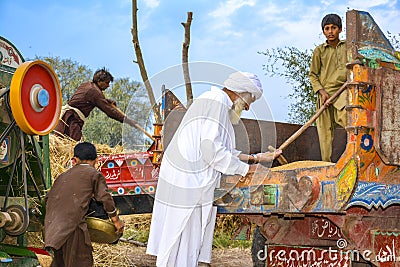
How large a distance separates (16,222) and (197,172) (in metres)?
1.18

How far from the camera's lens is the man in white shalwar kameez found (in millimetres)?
3969

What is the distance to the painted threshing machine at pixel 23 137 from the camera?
3855mm

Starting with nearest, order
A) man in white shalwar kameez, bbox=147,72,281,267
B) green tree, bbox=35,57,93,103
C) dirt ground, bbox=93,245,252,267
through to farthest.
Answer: man in white shalwar kameez, bbox=147,72,281,267, dirt ground, bbox=93,245,252,267, green tree, bbox=35,57,93,103

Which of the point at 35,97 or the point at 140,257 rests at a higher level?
the point at 35,97

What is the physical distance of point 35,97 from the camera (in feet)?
12.9

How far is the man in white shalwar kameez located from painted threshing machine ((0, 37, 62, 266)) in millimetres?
826

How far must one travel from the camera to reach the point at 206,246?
4.11 m

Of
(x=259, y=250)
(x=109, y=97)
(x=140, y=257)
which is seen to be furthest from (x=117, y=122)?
(x=259, y=250)

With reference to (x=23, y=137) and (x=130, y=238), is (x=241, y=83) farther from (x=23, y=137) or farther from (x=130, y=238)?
(x=130, y=238)

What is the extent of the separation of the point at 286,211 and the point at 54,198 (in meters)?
1.53

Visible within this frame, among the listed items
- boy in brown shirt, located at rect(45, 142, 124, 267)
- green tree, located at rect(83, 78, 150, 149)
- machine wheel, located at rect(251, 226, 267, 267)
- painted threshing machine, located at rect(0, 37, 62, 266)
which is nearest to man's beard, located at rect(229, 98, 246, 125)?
green tree, located at rect(83, 78, 150, 149)

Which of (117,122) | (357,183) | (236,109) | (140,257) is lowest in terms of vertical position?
(140,257)

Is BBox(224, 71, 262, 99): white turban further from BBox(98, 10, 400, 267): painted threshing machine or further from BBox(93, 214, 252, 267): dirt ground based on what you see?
BBox(93, 214, 252, 267): dirt ground

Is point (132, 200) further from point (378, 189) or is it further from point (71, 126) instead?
point (378, 189)
